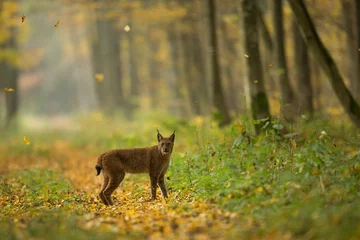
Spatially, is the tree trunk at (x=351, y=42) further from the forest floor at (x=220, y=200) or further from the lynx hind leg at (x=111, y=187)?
the lynx hind leg at (x=111, y=187)

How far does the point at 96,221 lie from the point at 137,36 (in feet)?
119

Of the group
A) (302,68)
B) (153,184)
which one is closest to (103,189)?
(153,184)

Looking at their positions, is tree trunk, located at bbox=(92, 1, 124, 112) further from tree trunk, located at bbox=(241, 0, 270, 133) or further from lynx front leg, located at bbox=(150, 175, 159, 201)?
lynx front leg, located at bbox=(150, 175, 159, 201)

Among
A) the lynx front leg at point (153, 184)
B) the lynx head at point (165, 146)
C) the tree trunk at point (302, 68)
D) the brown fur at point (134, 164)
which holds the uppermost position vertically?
the tree trunk at point (302, 68)

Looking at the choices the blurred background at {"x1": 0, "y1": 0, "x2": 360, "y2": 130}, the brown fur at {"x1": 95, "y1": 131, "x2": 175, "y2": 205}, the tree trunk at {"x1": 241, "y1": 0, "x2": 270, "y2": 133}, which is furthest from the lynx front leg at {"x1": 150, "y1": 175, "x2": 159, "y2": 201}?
the tree trunk at {"x1": 241, "y1": 0, "x2": 270, "y2": 133}

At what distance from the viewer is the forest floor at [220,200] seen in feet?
20.5

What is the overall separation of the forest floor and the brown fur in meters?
0.31

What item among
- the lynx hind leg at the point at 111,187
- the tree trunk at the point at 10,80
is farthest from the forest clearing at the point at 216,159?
the tree trunk at the point at 10,80

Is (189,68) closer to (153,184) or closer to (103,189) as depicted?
(153,184)

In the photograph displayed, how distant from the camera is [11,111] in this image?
31.0m

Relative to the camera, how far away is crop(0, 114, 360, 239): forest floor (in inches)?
245

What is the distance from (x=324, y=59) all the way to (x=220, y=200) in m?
5.09

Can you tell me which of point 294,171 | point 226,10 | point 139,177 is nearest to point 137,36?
point 226,10

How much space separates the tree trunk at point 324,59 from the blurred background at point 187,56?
36.0 inches
